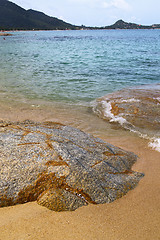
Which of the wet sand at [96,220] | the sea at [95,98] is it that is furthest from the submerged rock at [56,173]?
the sea at [95,98]

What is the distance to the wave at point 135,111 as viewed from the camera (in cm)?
584

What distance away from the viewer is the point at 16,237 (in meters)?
2.24

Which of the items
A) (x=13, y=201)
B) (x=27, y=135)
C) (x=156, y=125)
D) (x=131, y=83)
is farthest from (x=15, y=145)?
(x=131, y=83)

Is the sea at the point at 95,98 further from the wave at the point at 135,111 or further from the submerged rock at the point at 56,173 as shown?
the submerged rock at the point at 56,173

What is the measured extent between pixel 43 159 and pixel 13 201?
27.7 inches

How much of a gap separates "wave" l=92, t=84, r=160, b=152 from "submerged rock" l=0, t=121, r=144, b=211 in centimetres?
208

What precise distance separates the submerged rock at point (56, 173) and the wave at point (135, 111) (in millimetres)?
2078

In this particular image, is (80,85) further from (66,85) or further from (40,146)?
(40,146)

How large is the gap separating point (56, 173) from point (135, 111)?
504cm

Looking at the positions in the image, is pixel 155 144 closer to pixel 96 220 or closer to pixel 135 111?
pixel 135 111

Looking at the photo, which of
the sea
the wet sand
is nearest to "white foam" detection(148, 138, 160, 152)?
the sea

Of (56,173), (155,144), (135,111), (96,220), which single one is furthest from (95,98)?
(96,220)

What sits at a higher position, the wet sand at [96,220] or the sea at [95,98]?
the sea at [95,98]

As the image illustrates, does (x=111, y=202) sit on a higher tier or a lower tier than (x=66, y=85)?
lower
